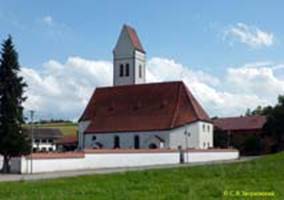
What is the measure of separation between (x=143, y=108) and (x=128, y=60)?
55.4ft

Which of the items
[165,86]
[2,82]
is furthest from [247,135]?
[2,82]

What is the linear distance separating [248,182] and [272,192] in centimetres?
438

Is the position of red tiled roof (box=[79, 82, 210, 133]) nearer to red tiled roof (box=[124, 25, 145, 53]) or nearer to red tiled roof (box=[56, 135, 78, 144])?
red tiled roof (box=[124, 25, 145, 53])

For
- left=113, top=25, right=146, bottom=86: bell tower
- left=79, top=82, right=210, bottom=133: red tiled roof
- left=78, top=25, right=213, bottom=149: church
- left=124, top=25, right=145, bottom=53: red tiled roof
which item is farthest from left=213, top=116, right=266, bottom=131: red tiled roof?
left=79, top=82, right=210, bottom=133: red tiled roof

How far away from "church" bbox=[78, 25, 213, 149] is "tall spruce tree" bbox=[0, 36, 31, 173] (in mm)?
43435

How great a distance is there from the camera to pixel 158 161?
74312mm

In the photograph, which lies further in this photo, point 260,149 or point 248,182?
point 260,149

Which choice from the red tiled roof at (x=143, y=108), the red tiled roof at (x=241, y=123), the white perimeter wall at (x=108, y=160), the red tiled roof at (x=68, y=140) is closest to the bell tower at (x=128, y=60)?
the red tiled roof at (x=143, y=108)

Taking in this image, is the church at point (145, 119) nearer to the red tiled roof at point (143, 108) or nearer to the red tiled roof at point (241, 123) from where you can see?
the red tiled roof at point (143, 108)

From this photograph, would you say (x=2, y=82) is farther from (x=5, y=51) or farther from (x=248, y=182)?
(x=248, y=182)

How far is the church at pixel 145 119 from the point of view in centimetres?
9862

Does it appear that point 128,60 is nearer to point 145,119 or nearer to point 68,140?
point 145,119

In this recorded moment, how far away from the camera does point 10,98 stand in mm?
54375

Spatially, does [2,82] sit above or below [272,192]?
above
